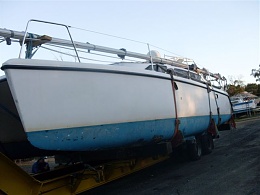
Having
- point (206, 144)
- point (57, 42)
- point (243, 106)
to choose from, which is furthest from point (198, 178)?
point (243, 106)

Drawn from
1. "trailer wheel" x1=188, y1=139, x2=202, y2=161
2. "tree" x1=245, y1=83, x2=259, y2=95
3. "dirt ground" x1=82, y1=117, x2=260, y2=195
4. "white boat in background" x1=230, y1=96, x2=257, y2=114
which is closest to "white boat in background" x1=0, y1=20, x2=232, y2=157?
"dirt ground" x1=82, y1=117, x2=260, y2=195

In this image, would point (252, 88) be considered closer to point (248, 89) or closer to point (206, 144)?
point (248, 89)

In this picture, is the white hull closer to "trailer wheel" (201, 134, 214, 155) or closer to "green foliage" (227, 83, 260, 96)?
"trailer wheel" (201, 134, 214, 155)

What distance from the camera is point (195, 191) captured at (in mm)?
5387

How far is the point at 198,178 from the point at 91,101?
115 inches

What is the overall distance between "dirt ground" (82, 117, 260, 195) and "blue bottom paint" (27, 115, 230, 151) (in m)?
0.89

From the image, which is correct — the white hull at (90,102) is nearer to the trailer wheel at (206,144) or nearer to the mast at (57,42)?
the mast at (57,42)

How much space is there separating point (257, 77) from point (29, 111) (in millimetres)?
59115

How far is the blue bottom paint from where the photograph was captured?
427 cm

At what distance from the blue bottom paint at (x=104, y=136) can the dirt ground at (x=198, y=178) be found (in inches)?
35.2

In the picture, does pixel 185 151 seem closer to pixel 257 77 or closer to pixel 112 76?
pixel 112 76

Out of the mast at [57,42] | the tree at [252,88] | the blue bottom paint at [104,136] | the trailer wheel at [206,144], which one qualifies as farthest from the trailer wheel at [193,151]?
the tree at [252,88]

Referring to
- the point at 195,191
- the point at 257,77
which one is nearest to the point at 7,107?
the point at 195,191

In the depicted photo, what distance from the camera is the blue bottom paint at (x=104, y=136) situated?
14.0 feet
